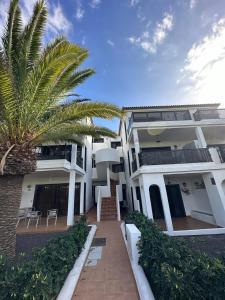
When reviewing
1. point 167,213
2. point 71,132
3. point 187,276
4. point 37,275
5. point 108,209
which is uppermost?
point 71,132

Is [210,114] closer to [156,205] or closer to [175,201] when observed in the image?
[175,201]

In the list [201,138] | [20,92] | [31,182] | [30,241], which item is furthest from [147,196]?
[31,182]

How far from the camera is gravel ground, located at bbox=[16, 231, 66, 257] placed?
6340 millimetres

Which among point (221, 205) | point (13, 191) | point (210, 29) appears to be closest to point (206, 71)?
point (210, 29)

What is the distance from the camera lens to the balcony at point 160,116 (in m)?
11.7

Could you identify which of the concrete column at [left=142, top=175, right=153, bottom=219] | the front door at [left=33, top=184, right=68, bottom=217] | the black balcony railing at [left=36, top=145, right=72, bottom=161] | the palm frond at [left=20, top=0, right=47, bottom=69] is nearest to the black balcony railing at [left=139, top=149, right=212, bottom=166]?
the concrete column at [left=142, top=175, right=153, bottom=219]

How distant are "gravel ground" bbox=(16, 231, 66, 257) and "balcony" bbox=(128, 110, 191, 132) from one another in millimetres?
9305

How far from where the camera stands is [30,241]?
284 inches

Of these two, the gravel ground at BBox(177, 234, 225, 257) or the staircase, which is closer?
the gravel ground at BBox(177, 234, 225, 257)

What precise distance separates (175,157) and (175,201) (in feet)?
14.5

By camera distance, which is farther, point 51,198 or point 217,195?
point 51,198

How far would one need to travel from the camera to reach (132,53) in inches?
342

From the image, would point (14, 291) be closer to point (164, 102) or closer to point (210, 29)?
point (210, 29)

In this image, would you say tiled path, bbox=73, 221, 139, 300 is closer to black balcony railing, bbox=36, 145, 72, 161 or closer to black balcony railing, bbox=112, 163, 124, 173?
black balcony railing, bbox=36, 145, 72, 161
